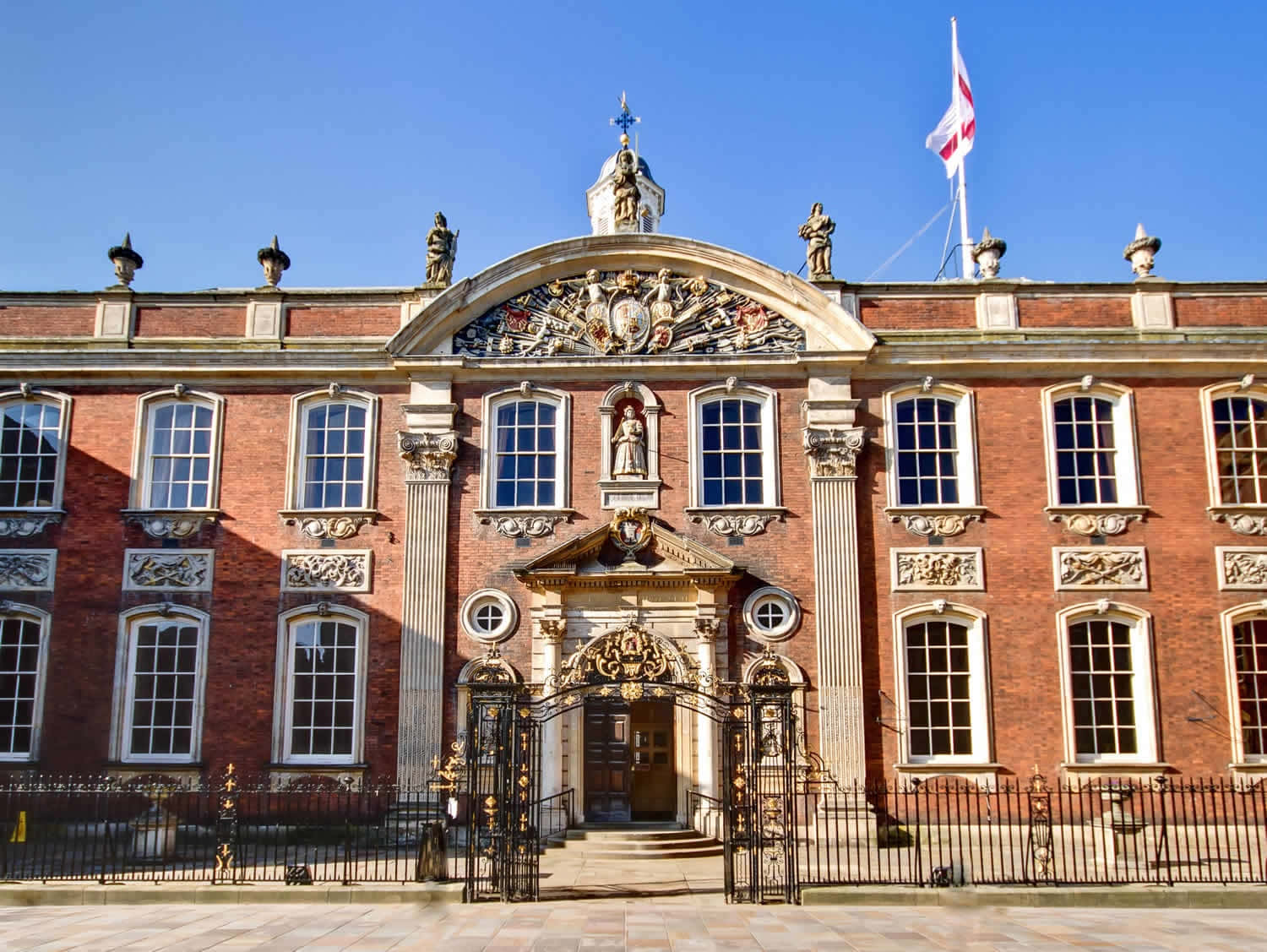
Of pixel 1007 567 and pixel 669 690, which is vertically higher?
pixel 1007 567

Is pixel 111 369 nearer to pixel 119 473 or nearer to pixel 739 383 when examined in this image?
pixel 119 473

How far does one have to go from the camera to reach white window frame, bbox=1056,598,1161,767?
61.1ft

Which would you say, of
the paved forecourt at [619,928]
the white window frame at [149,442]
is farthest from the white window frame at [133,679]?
the paved forecourt at [619,928]

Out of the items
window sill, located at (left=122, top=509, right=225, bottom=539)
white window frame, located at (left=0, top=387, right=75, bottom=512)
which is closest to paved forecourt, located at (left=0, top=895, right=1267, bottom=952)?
window sill, located at (left=122, top=509, right=225, bottom=539)

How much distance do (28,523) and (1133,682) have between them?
19.5 meters

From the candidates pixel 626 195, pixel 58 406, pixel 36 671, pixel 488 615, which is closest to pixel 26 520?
pixel 58 406

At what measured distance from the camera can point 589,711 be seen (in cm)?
1931

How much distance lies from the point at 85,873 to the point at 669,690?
9.15 meters

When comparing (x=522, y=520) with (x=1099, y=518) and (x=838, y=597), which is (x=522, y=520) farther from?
(x=1099, y=518)

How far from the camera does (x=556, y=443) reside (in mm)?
20078

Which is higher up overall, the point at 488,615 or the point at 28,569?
the point at 28,569

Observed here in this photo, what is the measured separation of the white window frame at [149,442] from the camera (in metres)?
20.0

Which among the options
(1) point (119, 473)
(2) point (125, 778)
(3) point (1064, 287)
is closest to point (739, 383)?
(3) point (1064, 287)

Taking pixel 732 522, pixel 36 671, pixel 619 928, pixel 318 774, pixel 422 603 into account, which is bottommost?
pixel 619 928
